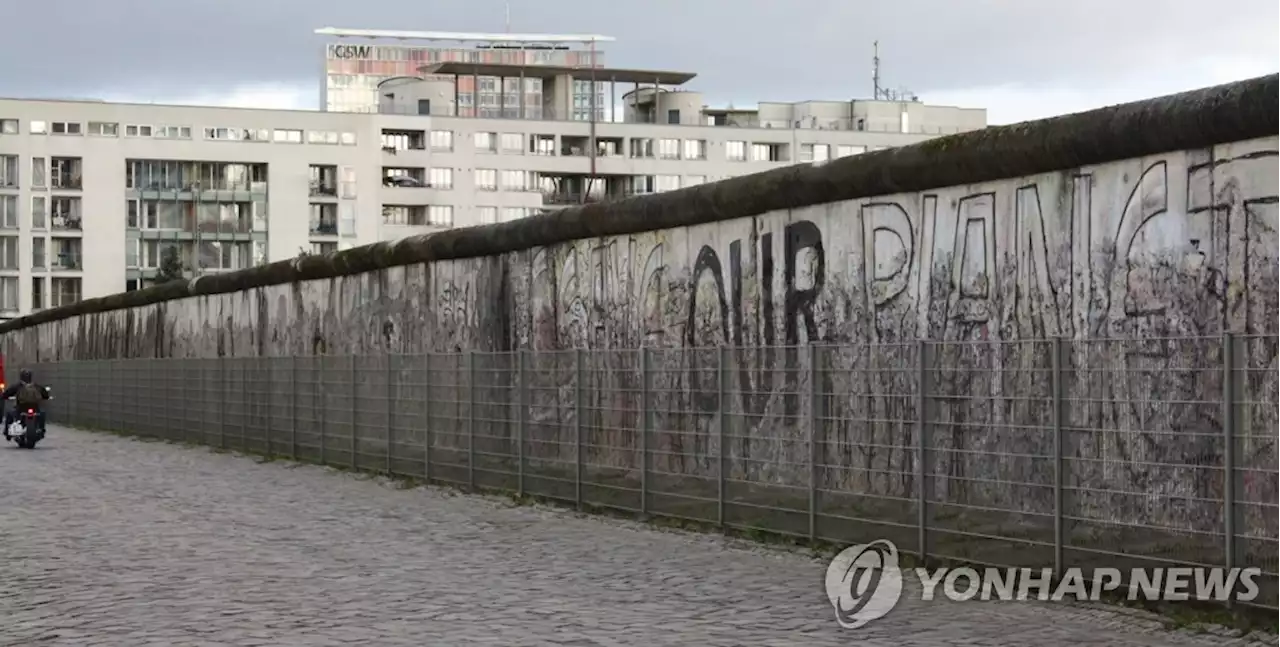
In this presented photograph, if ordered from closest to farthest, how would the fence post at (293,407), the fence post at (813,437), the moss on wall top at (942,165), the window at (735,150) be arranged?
the moss on wall top at (942,165) → the fence post at (813,437) → the fence post at (293,407) → the window at (735,150)

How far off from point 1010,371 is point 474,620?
3664 mm

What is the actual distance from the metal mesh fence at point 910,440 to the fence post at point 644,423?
2cm

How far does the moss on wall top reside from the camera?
10875mm

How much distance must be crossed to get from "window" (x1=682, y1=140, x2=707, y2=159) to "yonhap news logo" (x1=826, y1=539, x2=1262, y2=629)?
340 ft

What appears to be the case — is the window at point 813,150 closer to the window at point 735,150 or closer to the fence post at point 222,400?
the window at point 735,150

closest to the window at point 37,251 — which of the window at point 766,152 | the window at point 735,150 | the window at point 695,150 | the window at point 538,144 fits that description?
the window at point 538,144

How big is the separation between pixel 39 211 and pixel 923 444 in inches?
3891

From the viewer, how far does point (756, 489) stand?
44.8 feet

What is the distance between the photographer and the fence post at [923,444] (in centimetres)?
1152

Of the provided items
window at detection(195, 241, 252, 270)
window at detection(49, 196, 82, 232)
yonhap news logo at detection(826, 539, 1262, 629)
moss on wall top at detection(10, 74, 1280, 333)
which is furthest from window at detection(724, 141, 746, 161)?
yonhap news logo at detection(826, 539, 1262, 629)

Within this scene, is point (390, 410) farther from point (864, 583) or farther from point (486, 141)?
point (486, 141)

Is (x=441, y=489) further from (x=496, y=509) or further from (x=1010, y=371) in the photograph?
(x=1010, y=371)

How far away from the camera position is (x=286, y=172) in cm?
10744

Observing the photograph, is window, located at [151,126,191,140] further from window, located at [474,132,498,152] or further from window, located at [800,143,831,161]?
window, located at [800,143,831,161]
